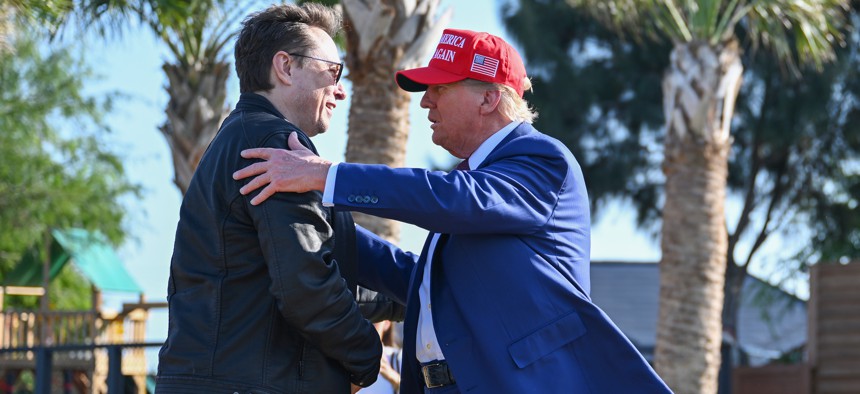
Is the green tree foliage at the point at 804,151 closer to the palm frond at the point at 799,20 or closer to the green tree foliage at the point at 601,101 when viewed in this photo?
the green tree foliage at the point at 601,101

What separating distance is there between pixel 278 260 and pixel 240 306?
194 millimetres

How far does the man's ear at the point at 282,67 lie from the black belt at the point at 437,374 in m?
0.99

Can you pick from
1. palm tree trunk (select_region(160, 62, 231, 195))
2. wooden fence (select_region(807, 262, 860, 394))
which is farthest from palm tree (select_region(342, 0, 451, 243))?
wooden fence (select_region(807, 262, 860, 394))

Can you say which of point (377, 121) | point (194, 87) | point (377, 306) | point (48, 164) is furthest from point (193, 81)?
point (48, 164)

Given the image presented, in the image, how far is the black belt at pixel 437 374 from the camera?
3.52 meters

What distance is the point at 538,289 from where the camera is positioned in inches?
131

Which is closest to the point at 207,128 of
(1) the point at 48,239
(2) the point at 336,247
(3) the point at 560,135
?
(2) the point at 336,247

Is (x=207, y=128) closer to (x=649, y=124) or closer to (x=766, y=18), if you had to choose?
(x=766, y=18)

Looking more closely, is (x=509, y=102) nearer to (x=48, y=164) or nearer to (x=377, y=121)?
(x=377, y=121)

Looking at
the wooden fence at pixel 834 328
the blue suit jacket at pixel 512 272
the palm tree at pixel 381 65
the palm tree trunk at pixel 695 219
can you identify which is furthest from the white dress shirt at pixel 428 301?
the wooden fence at pixel 834 328

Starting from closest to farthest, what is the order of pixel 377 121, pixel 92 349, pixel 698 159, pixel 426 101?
pixel 426 101, pixel 377 121, pixel 92 349, pixel 698 159

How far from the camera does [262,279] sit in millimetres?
3275

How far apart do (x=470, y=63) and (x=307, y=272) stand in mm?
919

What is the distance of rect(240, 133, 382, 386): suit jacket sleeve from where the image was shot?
3.16 m
